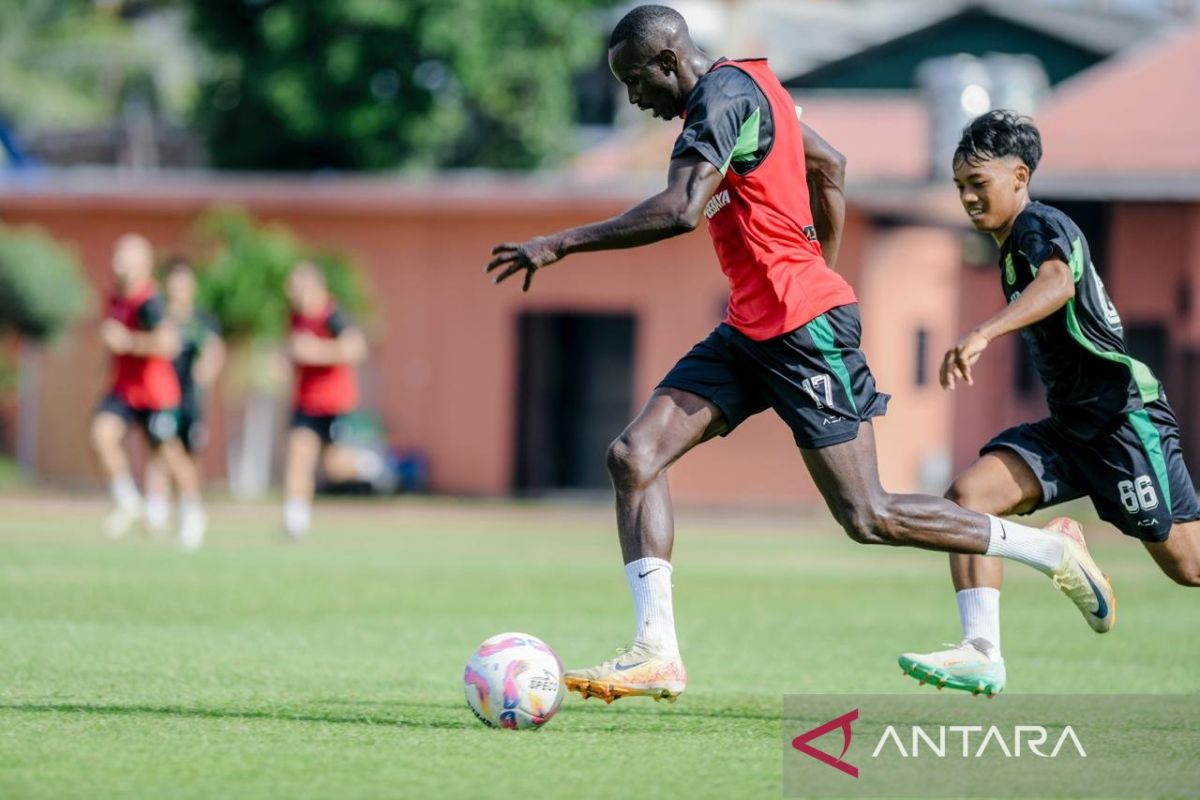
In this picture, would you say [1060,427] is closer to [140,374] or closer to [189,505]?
[189,505]

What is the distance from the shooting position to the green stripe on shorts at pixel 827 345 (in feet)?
23.0

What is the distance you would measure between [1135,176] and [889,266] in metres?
3.92

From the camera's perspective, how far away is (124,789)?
5539 mm

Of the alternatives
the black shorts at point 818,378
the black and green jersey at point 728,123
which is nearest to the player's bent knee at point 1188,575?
the black shorts at point 818,378

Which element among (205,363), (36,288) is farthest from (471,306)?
(205,363)

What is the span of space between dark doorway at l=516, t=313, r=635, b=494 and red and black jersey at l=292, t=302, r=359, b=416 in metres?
13.3

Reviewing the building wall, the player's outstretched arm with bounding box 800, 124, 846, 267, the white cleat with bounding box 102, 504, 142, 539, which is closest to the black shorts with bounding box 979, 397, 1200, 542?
the player's outstretched arm with bounding box 800, 124, 846, 267

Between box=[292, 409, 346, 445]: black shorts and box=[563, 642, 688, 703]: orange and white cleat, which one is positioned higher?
box=[292, 409, 346, 445]: black shorts

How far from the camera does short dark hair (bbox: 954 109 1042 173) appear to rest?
7430mm

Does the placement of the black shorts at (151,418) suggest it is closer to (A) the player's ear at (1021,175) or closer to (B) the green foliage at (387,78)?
(A) the player's ear at (1021,175)

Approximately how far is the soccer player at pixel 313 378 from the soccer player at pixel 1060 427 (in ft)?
34.3

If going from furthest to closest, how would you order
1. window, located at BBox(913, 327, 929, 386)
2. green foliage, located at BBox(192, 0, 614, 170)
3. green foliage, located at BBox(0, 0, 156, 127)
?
1. green foliage, located at BBox(0, 0, 156, 127)
2. green foliage, located at BBox(192, 0, 614, 170)
3. window, located at BBox(913, 327, 929, 386)

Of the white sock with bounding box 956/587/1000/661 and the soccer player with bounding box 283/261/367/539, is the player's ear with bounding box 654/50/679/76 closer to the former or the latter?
the white sock with bounding box 956/587/1000/661

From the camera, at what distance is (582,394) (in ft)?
104
